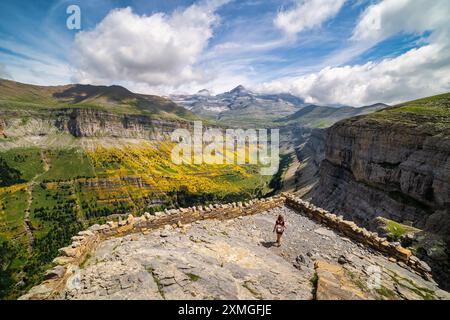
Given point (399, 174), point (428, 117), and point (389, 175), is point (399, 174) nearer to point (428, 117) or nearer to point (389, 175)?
point (389, 175)

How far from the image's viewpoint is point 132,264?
9.83m

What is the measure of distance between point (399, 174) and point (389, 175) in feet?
11.1

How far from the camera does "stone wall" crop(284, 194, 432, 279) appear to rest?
40.2ft

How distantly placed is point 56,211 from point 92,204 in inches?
964

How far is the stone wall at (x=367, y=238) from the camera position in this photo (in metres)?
12.2

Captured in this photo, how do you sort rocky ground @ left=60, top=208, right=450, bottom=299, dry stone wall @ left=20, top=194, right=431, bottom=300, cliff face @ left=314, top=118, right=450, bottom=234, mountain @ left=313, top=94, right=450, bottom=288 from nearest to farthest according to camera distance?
rocky ground @ left=60, top=208, right=450, bottom=299 < dry stone wall @ left=20, top=194, right=431, bottom=300 < mountain @ left=313, top=94, right=450, bottom=288 < cliff face @ left=314, top=118, right=450, bottom=234

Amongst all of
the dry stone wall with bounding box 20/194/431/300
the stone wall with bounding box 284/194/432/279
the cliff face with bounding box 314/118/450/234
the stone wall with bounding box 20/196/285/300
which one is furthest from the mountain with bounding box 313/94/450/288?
the stone wall with bounding box 20/196/285/300

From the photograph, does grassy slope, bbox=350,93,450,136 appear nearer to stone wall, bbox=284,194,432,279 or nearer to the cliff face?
the cliff face

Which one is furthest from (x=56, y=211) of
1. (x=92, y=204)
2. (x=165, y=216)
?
(x=165, y=216)

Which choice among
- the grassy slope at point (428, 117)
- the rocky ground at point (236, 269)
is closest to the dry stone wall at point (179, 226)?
the rocky ground at point (236, 269)

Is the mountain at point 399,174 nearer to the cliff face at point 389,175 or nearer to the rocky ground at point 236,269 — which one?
the cliff face at point 389,175

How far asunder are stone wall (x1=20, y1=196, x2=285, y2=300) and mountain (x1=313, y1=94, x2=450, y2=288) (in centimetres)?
1647

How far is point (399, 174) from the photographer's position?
196 feet

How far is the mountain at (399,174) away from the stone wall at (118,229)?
16.5 m
